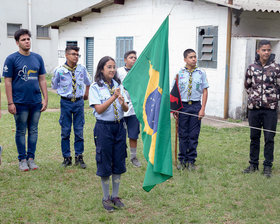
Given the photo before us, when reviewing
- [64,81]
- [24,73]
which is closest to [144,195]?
[64,81]

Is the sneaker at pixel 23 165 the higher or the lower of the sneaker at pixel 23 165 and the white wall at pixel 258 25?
the lower

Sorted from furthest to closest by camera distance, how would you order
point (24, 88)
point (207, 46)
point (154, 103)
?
point (207, 46)
point (24, 88)
point (154, 103)

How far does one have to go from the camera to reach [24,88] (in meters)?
5.90

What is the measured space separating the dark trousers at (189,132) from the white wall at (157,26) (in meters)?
5.14

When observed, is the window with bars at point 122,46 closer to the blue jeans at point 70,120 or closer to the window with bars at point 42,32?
the blue jeans at point 70,120

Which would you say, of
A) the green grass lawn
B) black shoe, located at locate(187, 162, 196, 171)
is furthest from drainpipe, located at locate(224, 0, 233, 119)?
black shoe, located at locate(187, 162, 196, 171)

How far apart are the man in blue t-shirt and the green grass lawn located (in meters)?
0.51

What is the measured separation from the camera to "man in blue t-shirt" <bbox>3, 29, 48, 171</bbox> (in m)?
5.82

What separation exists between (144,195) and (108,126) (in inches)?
44.4

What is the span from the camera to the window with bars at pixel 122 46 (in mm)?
14391

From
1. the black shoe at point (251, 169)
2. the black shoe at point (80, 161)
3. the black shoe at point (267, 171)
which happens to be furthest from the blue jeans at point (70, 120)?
the black shoe at point (267, 171)

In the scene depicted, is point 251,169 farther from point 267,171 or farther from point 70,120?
point 70,120

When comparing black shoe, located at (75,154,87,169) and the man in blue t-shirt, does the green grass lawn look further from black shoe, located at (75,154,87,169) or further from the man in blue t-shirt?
the man in blue t-shirt

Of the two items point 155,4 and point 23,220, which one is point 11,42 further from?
point 23,220
